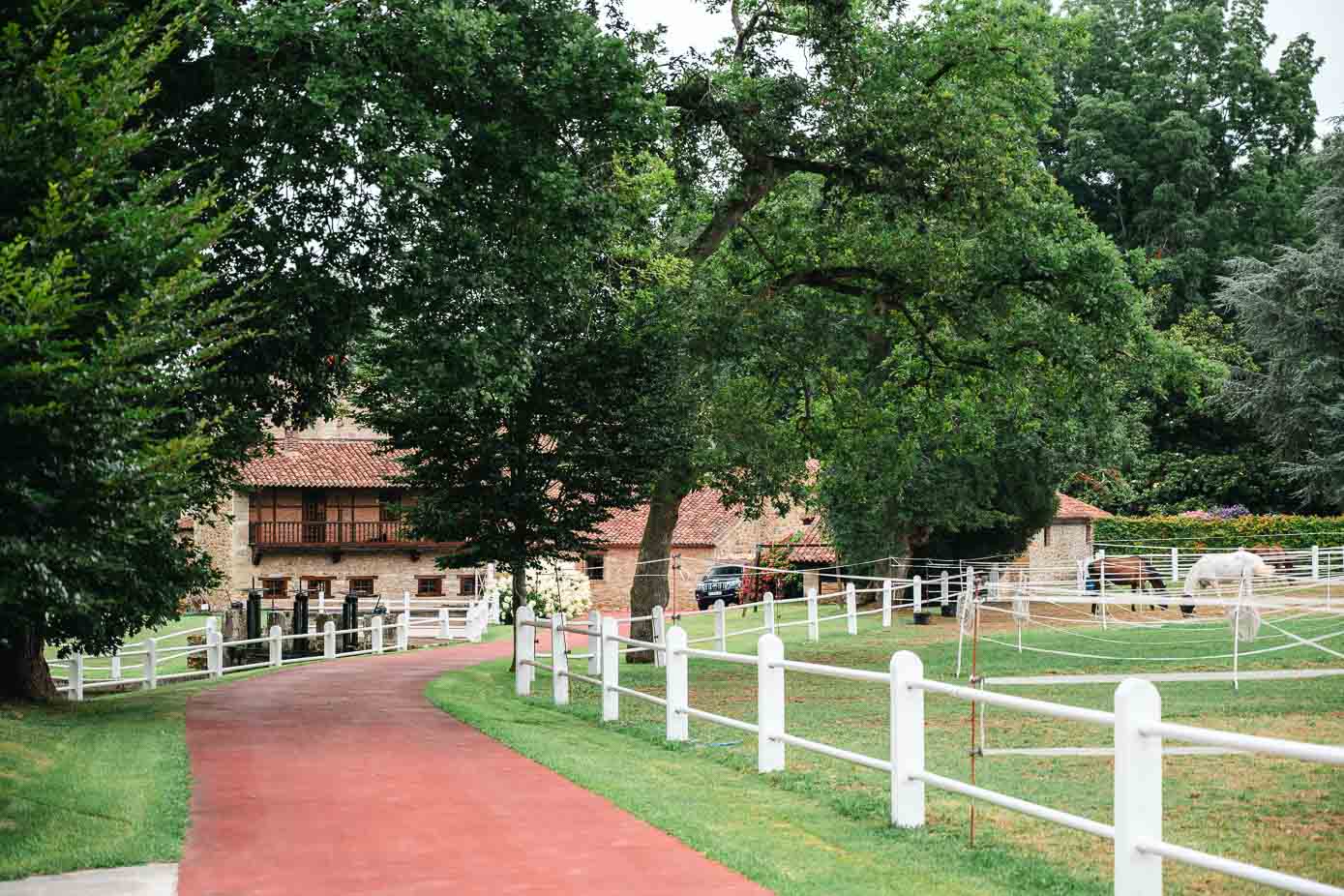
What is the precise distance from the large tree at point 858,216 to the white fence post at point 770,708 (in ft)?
42.9

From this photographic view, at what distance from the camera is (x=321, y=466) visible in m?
60.1

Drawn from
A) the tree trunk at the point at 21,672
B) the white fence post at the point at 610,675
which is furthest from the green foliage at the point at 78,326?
the tree trunk at the point at 21,672

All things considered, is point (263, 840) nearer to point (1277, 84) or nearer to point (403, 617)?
Answer: point (403, 617)

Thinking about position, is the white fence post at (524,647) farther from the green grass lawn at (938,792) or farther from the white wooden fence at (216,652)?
the white wooden fence at (216,652)

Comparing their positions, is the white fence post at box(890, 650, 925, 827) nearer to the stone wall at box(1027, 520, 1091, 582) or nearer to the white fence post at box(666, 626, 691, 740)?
the white fence post at box(666, 626, 691, 740)

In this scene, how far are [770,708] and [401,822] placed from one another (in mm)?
3558

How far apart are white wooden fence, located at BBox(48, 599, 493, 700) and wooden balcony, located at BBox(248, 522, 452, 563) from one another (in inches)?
477

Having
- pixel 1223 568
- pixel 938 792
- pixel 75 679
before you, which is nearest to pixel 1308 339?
pixel 1223 568

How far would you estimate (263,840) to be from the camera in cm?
961

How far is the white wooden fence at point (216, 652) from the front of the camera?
2550cm

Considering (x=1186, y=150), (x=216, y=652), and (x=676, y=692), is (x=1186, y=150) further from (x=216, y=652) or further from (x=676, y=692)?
(x=676, y=692)

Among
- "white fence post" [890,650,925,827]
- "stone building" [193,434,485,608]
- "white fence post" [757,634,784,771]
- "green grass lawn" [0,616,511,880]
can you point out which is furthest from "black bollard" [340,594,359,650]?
"white fence post" [890,650,925,827]

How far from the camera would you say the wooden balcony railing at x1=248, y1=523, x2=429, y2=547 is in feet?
191

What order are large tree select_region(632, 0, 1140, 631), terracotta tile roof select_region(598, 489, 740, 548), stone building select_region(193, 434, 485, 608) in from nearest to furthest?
large tree select_region(632, 0, 1140, 631) < stone building select_region(193, 434, 485, 608) < terracotta tile roof select_region(598, 489, 740, 548)
